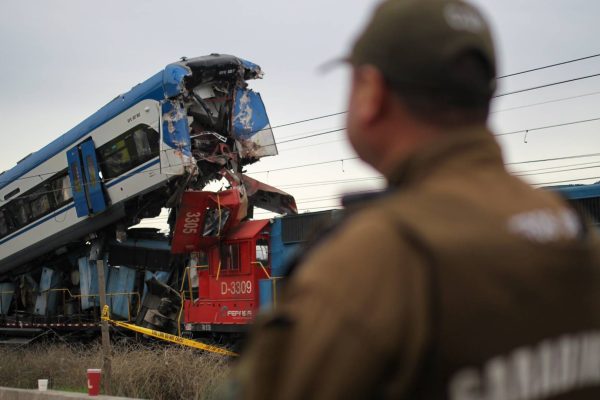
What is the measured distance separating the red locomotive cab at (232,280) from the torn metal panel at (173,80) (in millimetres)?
3240

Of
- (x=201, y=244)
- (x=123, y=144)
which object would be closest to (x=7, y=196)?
(x=123, y=144)

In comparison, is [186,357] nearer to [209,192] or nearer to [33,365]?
[33,365]

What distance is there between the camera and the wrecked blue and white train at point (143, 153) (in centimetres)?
1762

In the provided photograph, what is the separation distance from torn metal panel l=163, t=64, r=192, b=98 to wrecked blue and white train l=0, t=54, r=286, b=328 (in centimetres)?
2

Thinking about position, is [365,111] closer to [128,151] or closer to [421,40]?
[421,40]

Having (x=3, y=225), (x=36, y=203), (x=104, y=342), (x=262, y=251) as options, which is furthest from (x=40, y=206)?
(x=104, y=342)

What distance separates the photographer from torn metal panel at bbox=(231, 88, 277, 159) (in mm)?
18938

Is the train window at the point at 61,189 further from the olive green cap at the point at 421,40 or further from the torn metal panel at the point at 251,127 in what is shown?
the olive green cap at the point at 421,40

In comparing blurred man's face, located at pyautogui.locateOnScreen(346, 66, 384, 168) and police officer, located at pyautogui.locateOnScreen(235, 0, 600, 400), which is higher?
blurred man's face, located at pyautogui.locateOnScreen(346, 66, 384, 168)

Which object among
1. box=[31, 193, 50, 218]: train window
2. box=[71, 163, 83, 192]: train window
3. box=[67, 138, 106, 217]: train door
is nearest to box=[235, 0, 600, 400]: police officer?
box=[67, 138, 106, 217]: train door

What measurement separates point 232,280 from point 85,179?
5.19 metres

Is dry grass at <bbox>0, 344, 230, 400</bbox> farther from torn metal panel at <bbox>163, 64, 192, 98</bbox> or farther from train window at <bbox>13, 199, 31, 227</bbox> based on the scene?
train window at <bbox>13, 199, 31, 227</bbox>

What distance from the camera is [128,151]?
18.4m

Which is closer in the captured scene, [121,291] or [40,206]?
[121,291]
